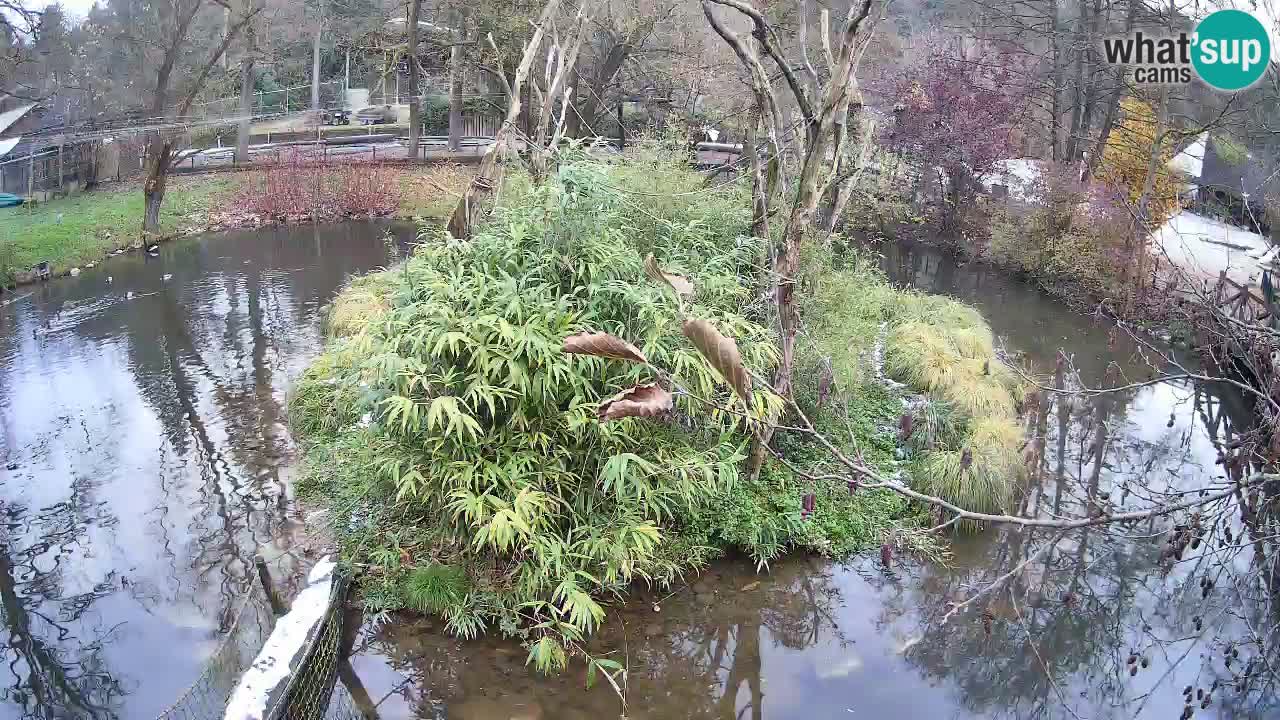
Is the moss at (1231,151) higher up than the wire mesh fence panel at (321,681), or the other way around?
the moss at (1231,151)

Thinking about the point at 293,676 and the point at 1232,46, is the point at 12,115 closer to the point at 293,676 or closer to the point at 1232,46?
the point at 293,676

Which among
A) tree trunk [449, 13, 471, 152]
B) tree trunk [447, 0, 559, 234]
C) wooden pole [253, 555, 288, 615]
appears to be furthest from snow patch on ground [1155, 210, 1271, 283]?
tree trunk [449, 13, 471, 152]

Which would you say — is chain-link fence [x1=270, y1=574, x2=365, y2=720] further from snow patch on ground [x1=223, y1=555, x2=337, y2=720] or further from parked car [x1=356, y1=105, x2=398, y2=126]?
parked car [x1=356, y1=105, x2=398, y2=126]

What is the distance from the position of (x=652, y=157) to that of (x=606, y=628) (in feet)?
15.9

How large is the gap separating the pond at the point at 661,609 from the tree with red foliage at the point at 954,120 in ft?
20.9

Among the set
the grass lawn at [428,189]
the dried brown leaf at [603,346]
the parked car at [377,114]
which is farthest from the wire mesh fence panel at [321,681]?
the parked car at [377,114]

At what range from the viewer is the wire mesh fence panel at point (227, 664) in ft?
15.1

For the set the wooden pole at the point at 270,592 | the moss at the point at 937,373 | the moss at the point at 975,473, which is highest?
the moss at the point at 937,373

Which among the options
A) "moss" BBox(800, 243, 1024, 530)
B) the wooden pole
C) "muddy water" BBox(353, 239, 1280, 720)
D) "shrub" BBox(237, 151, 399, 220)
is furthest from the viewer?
"shrub" BBox(237, 151, 399, 220)

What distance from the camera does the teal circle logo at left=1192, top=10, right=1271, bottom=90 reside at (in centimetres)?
A: 674

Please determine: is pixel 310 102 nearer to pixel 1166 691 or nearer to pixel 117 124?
pixel 117 124

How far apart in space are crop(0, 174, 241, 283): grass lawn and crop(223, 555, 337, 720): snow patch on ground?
9.20m

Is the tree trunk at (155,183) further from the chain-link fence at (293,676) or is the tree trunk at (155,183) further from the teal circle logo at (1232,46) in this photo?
the teal circle logo at (1232,46)

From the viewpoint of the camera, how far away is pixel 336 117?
25750 mm
